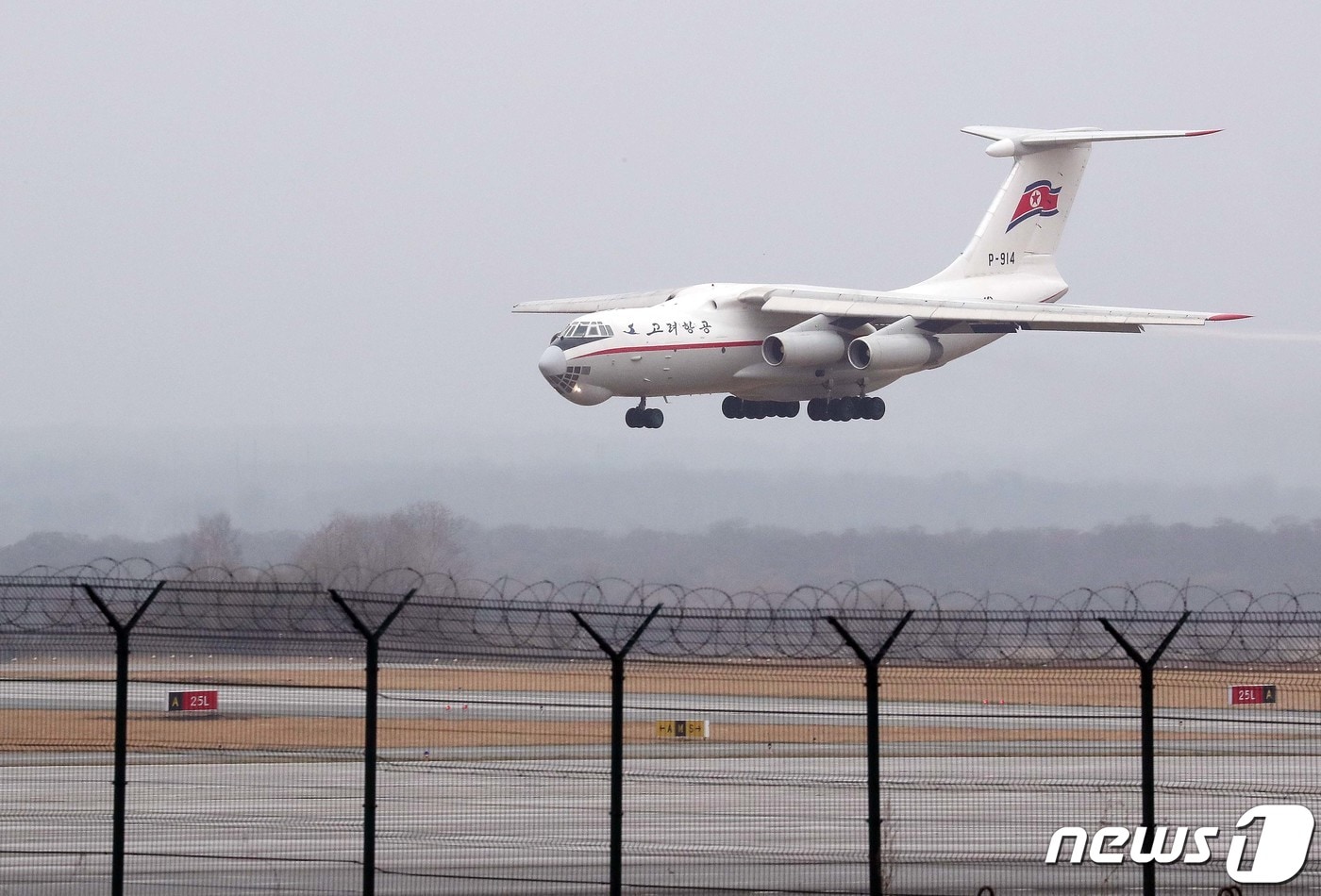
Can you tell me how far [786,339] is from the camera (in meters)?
46.5

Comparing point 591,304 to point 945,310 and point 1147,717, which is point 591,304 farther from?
point 1147,717

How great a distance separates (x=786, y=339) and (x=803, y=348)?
0.55m

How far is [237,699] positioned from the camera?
63.6 feet

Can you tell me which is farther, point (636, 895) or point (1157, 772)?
point (1157, 772)

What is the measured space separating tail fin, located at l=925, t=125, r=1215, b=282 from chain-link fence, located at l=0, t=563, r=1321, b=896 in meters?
36.9

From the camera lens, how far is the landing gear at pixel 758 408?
51.3 m

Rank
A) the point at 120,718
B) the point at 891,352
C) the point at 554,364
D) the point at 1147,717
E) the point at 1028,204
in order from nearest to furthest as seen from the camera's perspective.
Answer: the point at 1147,717
the point at 120,718
the point at 554,364
the point at 891,352
the point at 1028,204

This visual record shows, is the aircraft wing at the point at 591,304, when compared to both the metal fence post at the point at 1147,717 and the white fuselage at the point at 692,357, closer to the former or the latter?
the white fuselage at the point at 692,357

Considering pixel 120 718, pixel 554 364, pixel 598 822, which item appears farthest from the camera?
pixel 554 364

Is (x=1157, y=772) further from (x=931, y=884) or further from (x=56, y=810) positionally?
(x=56, y=810)

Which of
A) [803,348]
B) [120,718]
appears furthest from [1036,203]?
[120,718]

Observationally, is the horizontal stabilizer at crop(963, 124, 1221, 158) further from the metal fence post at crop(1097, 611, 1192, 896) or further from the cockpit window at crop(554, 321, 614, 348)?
the metal fence post at crop(1097, 611, 1192, 896)

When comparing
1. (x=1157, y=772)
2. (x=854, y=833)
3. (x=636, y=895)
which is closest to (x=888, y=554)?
(x=1157, y=772)

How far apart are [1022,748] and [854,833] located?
311 cm
